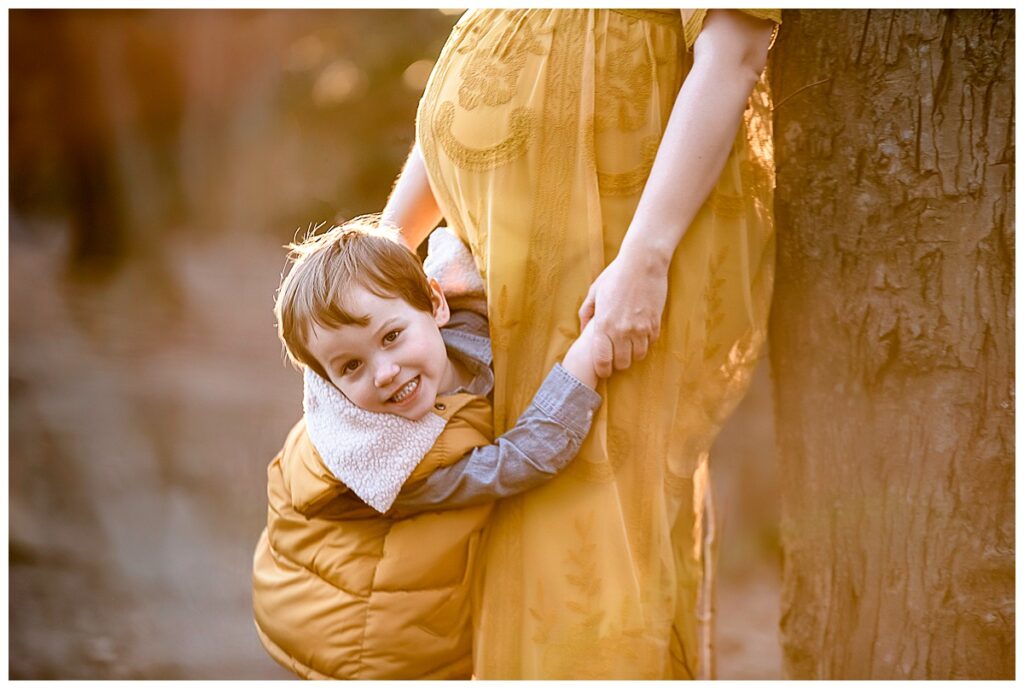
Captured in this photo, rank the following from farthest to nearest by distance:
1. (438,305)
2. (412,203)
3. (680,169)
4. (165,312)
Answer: (165,312) → (412,203) → (438,305) → (680,169)

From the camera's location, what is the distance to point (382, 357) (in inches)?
38.6

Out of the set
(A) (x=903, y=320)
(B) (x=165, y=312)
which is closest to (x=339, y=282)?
(A) (x=903, y=320)

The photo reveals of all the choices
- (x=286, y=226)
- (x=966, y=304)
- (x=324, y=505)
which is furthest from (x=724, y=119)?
(x=286, y=226)

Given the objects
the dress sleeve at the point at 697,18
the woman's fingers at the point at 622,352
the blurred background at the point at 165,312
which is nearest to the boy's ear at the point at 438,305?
the woman's fingers at the point at 622,352

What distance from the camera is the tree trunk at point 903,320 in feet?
3.59

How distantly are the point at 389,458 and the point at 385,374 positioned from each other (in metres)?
0.09

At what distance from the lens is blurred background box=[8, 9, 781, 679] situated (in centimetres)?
260

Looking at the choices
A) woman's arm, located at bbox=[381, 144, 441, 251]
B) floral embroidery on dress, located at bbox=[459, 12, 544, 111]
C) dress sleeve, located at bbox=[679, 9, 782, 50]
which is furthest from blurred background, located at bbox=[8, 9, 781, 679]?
dress sleeve, located at bbox=[679, 9, 782, 50]

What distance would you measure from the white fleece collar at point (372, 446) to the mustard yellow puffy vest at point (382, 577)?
0.05 ft

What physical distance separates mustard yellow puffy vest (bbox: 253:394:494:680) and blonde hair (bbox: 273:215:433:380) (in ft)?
0.41

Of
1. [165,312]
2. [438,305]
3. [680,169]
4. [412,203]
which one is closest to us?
[680,169]

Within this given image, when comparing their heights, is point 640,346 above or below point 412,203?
below

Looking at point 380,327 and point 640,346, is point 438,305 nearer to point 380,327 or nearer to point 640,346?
point 380,327

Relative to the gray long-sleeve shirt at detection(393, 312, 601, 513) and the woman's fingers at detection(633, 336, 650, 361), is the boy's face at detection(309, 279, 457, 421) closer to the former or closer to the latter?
the gray long-sleeve shirt at detection(393, 312, 601, 513)
